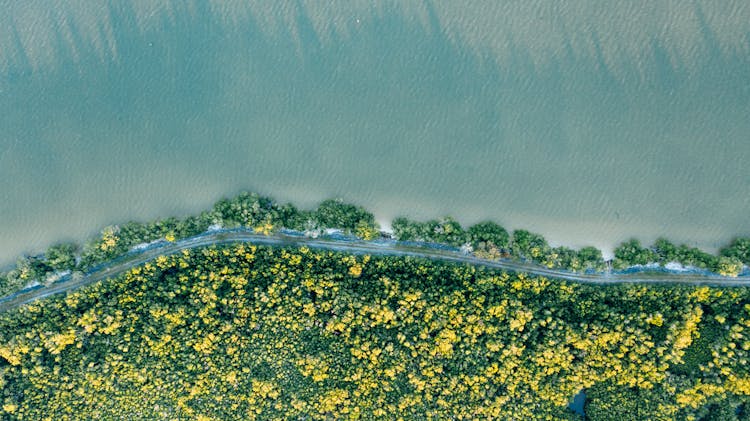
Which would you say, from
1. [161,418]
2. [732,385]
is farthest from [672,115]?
[161,418]

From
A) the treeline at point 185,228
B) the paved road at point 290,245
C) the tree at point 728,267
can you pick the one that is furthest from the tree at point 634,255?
the treeline at point 185,228

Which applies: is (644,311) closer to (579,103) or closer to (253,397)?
(579,103)

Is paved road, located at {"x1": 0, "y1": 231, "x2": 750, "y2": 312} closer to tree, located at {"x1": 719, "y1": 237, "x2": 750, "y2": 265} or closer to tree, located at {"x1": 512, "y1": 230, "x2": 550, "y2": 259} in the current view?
tree, located at {"x1": 512, "y1": 230, "x2": 550, "y2": 259}

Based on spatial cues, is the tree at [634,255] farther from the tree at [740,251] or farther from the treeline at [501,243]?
the tree at [740,251]

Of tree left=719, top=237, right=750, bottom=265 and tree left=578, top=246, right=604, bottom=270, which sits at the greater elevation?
tree left=719, top=237, right=750, bottom=265

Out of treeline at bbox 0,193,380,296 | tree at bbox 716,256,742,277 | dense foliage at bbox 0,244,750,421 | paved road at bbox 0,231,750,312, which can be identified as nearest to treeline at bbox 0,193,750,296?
treeline at bbox 0,193,380,296
